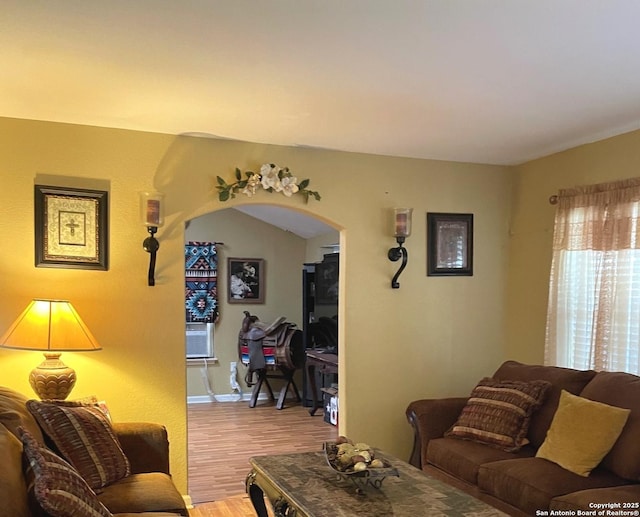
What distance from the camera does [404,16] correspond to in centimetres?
216

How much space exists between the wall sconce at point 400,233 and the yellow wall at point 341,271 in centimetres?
6

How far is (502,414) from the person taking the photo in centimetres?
350

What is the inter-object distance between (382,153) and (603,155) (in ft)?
4.86

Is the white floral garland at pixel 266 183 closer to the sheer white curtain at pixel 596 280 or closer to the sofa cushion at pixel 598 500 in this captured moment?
the sheer white curtain at pixel 596 280

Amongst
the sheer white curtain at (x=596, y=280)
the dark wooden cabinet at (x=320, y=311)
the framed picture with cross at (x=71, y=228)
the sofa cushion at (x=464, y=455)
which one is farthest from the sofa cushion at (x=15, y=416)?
the dark wooden cabinet at (x=320, y=311)

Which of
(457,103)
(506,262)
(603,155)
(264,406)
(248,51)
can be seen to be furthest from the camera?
(264,406)

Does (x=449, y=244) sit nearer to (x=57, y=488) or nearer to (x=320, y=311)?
(x=320, y=311)

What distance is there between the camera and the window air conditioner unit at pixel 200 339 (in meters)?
7.56

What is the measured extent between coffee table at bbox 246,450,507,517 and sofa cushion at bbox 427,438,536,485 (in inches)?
23.5

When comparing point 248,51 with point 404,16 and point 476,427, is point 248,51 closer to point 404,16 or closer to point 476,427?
point 404,16

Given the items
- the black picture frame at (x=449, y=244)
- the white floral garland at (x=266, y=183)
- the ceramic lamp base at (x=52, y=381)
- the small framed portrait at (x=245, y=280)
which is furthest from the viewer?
the small framed portrait at (x=245, y=280)

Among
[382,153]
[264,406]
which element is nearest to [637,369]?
[382,153]

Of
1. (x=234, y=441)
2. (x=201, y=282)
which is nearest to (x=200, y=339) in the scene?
(x=201, y=282)

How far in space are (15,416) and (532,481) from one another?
235 centimetres
